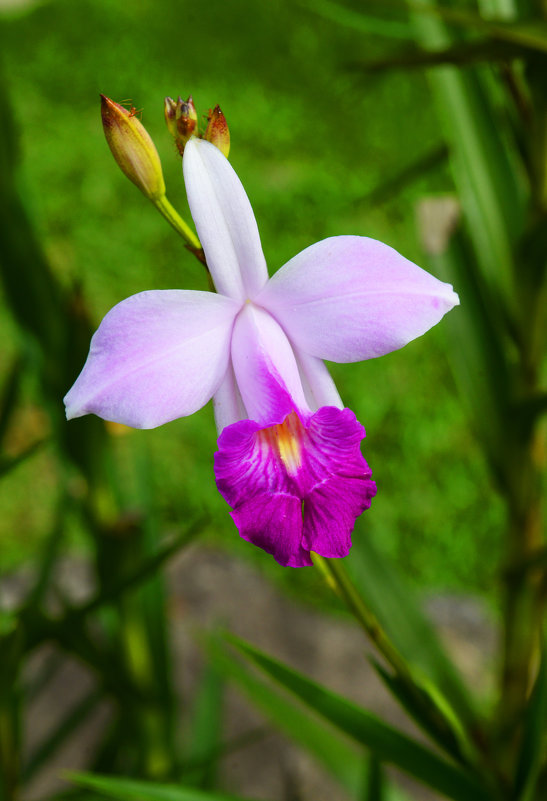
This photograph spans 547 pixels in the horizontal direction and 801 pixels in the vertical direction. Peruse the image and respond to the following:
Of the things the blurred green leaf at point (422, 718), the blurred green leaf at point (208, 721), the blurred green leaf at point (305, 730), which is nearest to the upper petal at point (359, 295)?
the blurred green leaf at point (422, 718)

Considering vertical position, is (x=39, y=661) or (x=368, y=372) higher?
(x=368, y=372)

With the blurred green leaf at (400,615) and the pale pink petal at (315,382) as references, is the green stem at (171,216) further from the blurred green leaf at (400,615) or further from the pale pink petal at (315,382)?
the blurred green leaf at (400,615)

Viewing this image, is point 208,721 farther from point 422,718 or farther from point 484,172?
point 484,172

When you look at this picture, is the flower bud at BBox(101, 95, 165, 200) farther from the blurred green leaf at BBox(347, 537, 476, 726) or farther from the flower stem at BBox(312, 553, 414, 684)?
the blurred green leaf at BBox(347, 537, 476, 726)

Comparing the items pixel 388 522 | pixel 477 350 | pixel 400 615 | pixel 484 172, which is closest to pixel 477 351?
pixel 477 350

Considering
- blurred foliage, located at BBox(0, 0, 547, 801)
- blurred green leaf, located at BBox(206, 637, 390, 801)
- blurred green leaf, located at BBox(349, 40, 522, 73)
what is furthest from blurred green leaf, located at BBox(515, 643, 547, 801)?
blurred green leaf, located at BBox(349, 40, 522, 73)

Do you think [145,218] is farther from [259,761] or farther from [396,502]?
[259,761]

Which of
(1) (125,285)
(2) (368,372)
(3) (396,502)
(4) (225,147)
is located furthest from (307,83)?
(4) (225,147)
